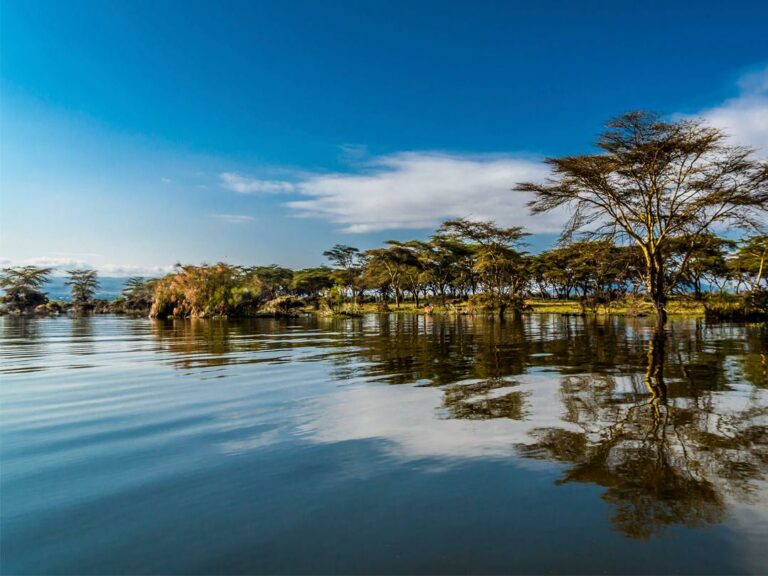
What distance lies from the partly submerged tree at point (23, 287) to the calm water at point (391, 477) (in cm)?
8671

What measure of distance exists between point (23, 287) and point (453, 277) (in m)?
70.9

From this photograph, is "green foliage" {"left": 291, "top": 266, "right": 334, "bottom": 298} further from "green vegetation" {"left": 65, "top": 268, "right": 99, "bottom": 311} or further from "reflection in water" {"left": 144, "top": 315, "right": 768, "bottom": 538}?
"reflection in water" {"left": 144, "top": 315, "right": 768, "bottom": 538}

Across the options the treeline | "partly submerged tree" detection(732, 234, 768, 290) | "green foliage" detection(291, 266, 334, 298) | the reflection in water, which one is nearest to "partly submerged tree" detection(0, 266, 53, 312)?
the treeline

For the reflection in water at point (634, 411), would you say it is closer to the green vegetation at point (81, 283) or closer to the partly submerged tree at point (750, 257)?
the partly submerged tree at point (750, 257)

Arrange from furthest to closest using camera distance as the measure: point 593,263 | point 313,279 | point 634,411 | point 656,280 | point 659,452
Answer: point 313,279, point 593,263, point 656,280, point 634,411, point 659,452

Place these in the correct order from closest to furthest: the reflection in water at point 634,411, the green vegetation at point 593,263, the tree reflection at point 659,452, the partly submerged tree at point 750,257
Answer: the tree reflection at point 659,452
the reflection in water at point 634,411
the green vegetation at point 593,263
the partly submerged tree at point 750,257

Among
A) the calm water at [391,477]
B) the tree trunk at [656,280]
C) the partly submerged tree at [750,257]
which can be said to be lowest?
the calm water at [391,477]

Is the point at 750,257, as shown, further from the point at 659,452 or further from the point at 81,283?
the point at 81,283

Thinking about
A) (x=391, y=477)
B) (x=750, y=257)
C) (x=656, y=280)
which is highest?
(x=750, y=257)

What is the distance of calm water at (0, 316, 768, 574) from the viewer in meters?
2.25

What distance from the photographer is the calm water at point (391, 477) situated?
7.39ft

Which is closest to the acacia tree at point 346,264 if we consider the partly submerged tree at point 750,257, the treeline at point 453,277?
the treeline at point 453,277

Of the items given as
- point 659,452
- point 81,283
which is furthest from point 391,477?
point 81,283

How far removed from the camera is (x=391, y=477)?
3254 millimetres
